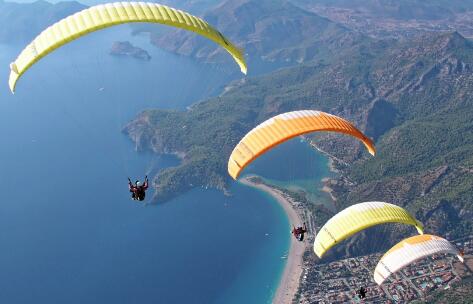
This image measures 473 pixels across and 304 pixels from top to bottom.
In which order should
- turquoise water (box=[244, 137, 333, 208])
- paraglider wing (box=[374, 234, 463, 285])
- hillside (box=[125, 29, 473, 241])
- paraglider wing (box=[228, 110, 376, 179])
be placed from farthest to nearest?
turquoise water (box=[244, 137, 333, 208]) < hillside (box=[125, 29, 473, 241]) < paraglider wing (box=[374, 234, 463, 285]) < paraglider wing (box=[228, 110, 376, 179])

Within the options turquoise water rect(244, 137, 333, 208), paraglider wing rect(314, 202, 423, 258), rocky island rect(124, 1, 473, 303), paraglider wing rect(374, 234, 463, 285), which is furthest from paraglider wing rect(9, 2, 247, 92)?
Result: turquoise water rect(244, 137, 333, 208)

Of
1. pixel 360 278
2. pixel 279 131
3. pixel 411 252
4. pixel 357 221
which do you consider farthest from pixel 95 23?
pixel 360 278

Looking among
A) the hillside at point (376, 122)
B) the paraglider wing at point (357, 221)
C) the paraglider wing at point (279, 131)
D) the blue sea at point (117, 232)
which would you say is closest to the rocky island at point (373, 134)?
the hillside at point (376, 122)

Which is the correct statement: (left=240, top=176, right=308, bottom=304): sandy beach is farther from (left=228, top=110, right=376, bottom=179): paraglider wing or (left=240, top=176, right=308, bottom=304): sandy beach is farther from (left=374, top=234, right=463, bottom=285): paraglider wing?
(left=228, top=110, right=376, bottom=179): paraglider wing

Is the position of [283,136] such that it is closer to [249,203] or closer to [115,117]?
[249,203]

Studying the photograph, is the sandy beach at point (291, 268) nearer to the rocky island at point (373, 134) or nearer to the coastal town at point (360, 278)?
A: the coastal town at point (360, 278)
